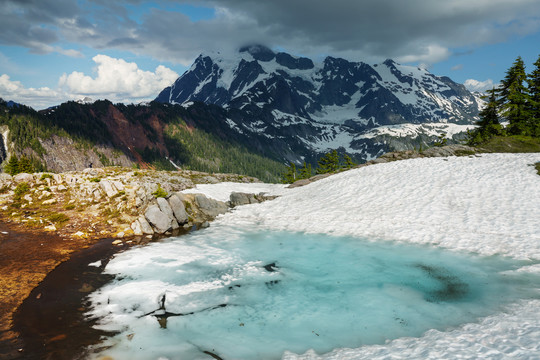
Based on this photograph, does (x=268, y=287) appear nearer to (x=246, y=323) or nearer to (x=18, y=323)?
(x=246, y=323)

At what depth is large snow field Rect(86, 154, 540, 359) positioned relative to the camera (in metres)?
8.13

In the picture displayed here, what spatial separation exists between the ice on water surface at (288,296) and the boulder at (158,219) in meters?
3.64

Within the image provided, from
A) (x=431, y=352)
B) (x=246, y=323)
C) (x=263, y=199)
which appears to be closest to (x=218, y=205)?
(x=263, y=199)

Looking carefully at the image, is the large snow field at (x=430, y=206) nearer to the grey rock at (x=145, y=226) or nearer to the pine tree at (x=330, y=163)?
the grey rock at (x=145, y=226)

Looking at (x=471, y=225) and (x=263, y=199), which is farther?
(x=263, y=199)

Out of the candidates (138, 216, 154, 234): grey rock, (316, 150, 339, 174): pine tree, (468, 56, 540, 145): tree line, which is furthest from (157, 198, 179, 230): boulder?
(316, 150, 339, 174): pine tree

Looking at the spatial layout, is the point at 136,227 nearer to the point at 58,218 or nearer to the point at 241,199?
the point at 58,218

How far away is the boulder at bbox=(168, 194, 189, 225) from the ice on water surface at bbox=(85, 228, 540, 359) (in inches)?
207

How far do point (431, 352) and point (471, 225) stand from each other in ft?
46.3

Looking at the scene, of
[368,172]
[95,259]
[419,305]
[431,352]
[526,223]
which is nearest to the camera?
[431,352]

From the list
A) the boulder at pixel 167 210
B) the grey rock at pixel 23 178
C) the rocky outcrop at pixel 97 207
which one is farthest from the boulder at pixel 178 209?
the grey rock at pixel 23 178

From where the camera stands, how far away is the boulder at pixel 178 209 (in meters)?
22.8

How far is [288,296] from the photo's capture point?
11.7m

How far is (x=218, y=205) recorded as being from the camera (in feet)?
92.1
